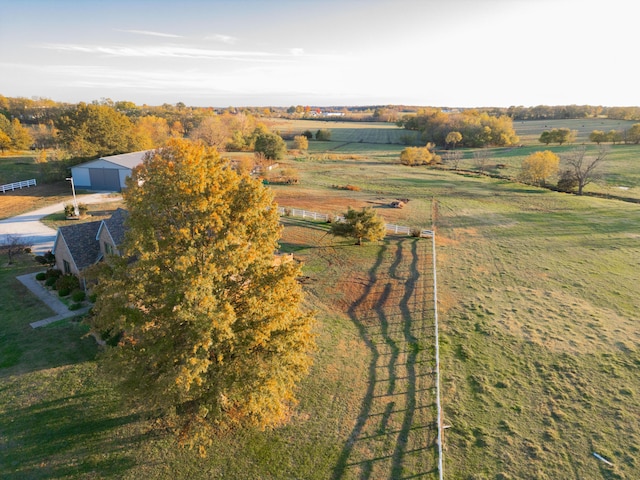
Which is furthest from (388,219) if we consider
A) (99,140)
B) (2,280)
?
(99,140)

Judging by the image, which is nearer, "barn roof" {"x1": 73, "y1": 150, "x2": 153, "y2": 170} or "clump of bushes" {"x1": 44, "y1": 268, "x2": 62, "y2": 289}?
"clump of bushes" {"x1": 44, "y1": 268, "x2": 62, "y2": 289}

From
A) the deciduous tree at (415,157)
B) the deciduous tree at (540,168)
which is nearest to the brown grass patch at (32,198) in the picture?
the deciduous tree at (415,157)

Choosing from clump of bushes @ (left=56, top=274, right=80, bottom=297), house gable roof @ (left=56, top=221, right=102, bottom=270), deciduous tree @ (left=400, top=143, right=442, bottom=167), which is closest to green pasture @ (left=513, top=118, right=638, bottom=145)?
deciduous tree @ (left=400, top=143, right=442, bottom=167)

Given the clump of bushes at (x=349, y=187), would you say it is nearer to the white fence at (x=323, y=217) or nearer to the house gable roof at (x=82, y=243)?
the white fence at (x=323, y=217)

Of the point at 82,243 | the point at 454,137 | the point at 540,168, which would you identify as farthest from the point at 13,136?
the point at 454,137

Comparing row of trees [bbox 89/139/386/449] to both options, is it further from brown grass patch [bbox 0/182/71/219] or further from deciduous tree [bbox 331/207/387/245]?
brown grass patch [bbox 0/182/71/219]

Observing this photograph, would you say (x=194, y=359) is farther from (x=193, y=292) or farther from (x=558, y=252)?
(x=558, y=252)
